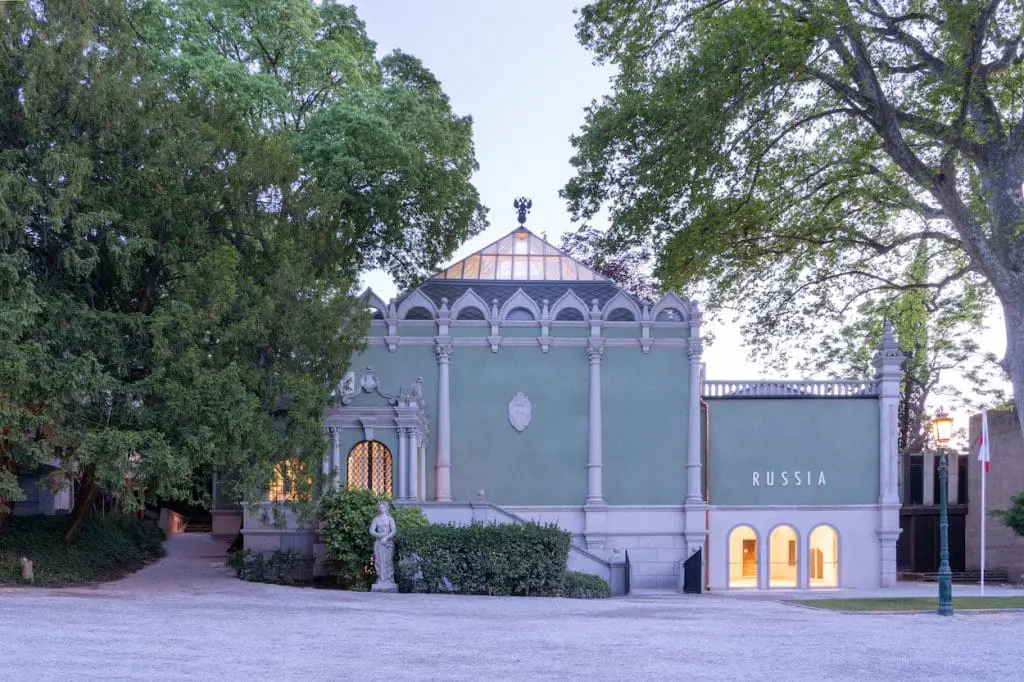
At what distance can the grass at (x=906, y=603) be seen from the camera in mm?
23766

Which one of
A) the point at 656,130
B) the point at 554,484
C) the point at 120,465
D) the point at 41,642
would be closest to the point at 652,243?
the point at 656,130

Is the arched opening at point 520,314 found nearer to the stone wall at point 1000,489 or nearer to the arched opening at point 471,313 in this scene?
the arched opening at point 471,313

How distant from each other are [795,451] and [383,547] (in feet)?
49.5

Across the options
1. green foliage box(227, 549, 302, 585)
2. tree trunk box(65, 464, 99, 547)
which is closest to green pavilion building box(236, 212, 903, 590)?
green foliage box(227, 549, 302, 585)

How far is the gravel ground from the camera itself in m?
12.0

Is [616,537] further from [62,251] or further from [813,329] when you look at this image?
[62,251]

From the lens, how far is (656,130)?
24.0m

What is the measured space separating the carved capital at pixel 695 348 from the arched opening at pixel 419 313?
7.50m

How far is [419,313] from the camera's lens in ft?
104

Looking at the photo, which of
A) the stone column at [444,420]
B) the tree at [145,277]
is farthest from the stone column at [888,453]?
the tree at [145,277]

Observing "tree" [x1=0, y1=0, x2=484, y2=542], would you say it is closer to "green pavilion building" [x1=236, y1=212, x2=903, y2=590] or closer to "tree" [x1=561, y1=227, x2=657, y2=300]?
"green pavilion building" [x1=236, y1=212, x2=903, y2=590]

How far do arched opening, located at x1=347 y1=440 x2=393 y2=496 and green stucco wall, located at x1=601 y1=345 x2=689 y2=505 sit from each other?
22.5ft

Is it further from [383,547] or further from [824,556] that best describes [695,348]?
[383,547]

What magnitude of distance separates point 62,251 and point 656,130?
12372 millimetres
